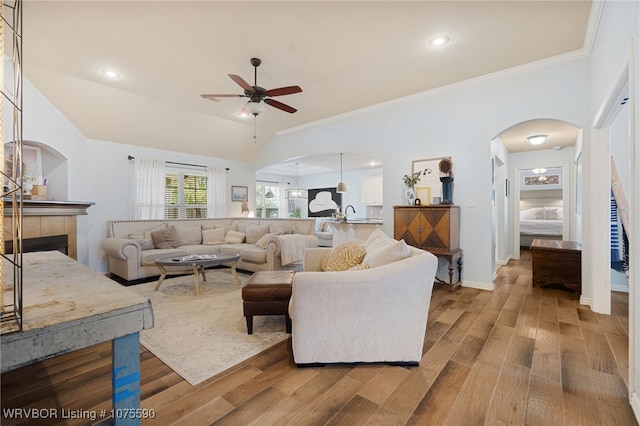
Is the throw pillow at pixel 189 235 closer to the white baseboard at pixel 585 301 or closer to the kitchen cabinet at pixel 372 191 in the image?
the kitchen cabinet at pixel 372 191

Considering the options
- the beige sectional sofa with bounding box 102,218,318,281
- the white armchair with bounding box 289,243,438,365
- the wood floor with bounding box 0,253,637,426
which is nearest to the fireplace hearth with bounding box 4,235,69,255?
the beige sectional sofa with bounding box 102,218,318,281

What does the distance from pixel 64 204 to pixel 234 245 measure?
2473mm

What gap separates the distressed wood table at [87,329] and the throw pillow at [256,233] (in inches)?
171

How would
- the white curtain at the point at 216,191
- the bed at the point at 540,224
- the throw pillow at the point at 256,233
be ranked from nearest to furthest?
the throw pillow at the point at 256,233 → the white curtain at the point at 216,191 → the bed at the point at 540,224

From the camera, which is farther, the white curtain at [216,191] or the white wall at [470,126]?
the white curtain at [216,191]

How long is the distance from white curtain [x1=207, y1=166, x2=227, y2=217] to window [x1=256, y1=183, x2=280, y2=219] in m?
2.59

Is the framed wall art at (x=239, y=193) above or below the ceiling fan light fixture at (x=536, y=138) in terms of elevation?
below

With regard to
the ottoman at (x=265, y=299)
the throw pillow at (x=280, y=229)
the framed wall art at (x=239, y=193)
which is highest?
the framed wall art at (x=239, y=193)

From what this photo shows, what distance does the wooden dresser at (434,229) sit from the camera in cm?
362

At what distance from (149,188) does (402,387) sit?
222 inches

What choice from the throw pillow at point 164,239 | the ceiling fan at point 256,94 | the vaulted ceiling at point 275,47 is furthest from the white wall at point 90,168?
the ceiling fan at point 256,94

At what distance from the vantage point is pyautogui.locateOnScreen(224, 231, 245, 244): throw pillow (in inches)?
216

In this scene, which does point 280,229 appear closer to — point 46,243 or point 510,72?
point 46,243

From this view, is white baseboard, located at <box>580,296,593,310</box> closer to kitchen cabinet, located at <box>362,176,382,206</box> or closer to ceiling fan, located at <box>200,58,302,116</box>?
ceiling fan, located at <box>200,58,302,116</box>
